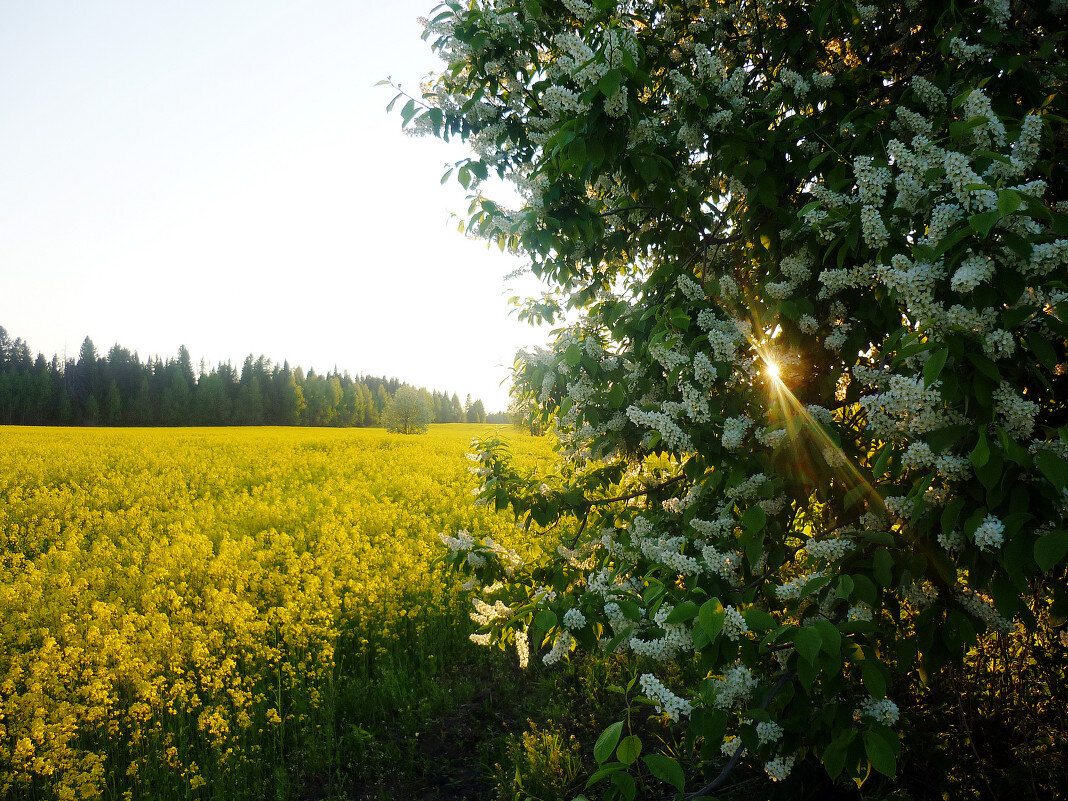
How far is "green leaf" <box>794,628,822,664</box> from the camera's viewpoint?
1.52m

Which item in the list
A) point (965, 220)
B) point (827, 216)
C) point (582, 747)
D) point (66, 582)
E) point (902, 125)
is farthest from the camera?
point (66, 582)

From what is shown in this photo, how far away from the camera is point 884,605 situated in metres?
2.67

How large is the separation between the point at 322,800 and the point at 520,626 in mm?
2755

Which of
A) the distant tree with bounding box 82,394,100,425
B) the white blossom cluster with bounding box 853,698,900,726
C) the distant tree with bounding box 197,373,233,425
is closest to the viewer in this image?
the white blossom cluster with bounding box 853,698,900,726

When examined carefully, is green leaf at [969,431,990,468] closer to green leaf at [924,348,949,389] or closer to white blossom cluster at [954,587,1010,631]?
green leaf at [924,348,949,389]

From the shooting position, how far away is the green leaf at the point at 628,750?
155cm

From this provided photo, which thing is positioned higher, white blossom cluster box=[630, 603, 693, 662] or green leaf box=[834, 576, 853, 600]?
green leaf box=[834, 576, 853, 600]

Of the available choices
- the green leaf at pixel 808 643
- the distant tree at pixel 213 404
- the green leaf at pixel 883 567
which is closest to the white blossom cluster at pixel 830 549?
the green leaf at pixel 883 567

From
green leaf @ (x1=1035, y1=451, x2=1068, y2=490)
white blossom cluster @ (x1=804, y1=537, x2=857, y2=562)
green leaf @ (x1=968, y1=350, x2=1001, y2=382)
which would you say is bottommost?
white blossom cluster @ (x1=804, y1=537, x2=857, y2=562)

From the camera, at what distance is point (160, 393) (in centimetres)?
6069

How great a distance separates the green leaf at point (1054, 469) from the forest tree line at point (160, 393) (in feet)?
193

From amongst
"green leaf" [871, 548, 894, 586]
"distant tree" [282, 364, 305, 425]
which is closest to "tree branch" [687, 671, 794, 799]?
"green leaf" [871, 548, 894, 586]

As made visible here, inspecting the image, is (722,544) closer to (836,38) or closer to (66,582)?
(836,38)

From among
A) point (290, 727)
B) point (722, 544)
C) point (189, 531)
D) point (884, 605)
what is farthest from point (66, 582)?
point (884, 605)
